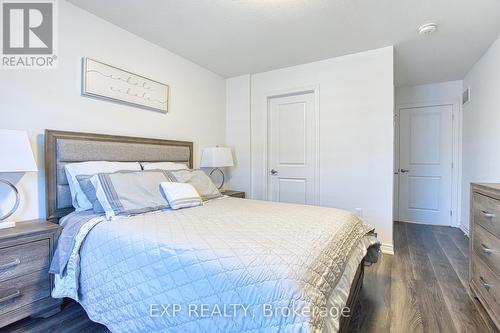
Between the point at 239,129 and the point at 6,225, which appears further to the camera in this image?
the point at 239,129

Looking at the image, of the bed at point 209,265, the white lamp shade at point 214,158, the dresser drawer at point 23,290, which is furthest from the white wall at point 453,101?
the dresser drawer at point 23,290

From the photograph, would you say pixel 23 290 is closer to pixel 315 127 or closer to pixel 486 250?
pixel 486 250

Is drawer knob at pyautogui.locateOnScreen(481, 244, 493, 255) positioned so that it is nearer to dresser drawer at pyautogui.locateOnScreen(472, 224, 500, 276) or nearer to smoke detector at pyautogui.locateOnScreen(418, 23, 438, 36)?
dresser drawer at pyautogui.locateOnScreen(472, 224, 500, 276)

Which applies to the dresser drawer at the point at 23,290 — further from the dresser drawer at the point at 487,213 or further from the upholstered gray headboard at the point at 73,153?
the dresser drawer at the point at 487,213

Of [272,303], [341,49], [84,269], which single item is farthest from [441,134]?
[84,269]

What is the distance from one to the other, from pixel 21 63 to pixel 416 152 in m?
5.32

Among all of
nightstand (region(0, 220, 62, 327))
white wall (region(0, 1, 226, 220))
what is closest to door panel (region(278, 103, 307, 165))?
white wall (region(0, 1, 226, 220))

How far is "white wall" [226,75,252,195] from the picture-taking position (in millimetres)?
3904

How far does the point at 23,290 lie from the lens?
5.22ft

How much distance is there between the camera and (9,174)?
184cm

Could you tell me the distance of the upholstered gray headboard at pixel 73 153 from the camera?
1.95m

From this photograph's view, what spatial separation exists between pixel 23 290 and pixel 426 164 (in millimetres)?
5326

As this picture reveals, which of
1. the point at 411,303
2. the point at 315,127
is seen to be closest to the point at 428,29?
the point at 315,127

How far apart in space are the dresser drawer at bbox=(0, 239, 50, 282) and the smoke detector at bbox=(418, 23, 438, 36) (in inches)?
143
